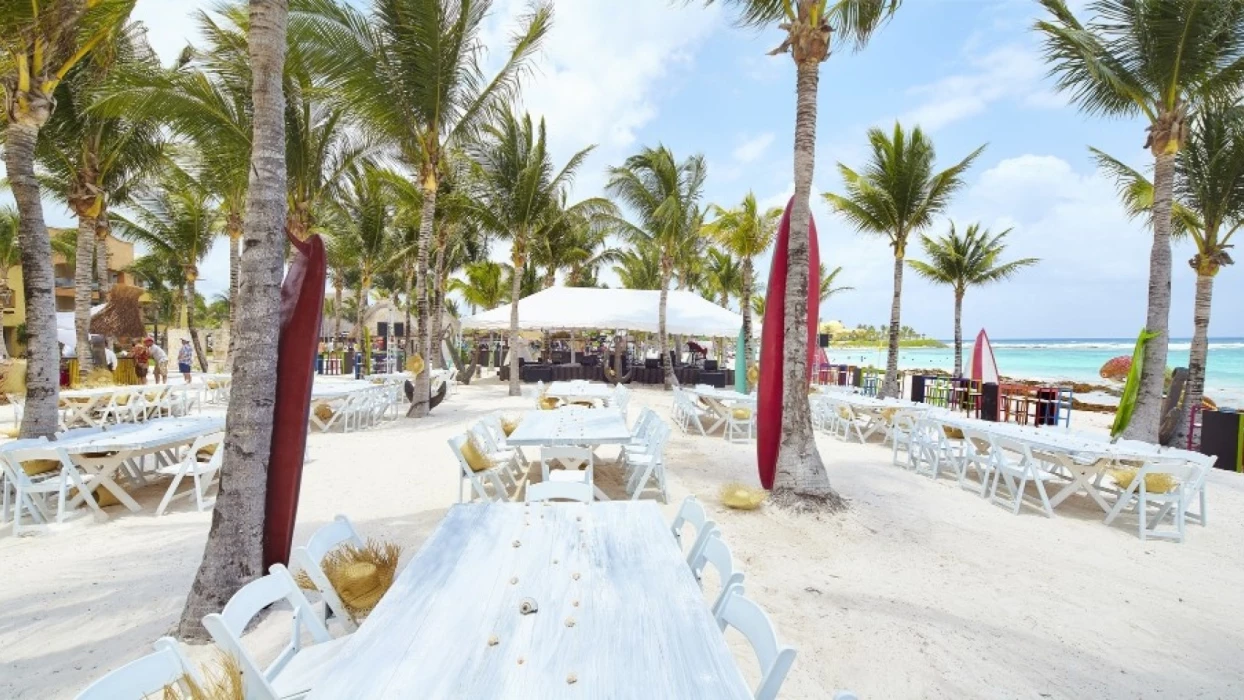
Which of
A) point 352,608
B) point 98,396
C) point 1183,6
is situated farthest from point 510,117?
point 352,608

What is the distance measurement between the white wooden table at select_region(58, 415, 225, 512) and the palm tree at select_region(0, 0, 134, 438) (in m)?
0.87

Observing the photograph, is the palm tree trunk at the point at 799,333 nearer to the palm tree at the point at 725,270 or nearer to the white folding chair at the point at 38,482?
the white folding chair at the point at 38,482

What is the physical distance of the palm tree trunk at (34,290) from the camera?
634 centimetres

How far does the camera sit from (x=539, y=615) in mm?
1959

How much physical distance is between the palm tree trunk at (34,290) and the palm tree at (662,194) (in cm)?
1409

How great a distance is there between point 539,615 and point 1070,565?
4.85m

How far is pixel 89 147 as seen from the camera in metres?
11.2

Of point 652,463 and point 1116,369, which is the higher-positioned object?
point 1116,369

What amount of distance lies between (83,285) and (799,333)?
14.1 meters

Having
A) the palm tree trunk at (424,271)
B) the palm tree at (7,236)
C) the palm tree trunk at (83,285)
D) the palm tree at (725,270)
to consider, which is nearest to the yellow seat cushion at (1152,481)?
the palm tree trunk at (424,271)

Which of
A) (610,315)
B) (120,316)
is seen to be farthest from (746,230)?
(120,316)

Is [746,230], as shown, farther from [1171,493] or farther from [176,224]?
[176,224]

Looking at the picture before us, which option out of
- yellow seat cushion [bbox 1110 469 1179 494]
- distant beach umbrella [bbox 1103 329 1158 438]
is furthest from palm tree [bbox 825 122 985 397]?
yellow seat cushion [bbox 1110 469 1179 494]


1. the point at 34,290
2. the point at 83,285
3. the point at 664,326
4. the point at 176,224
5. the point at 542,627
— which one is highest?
the point at 176,224
